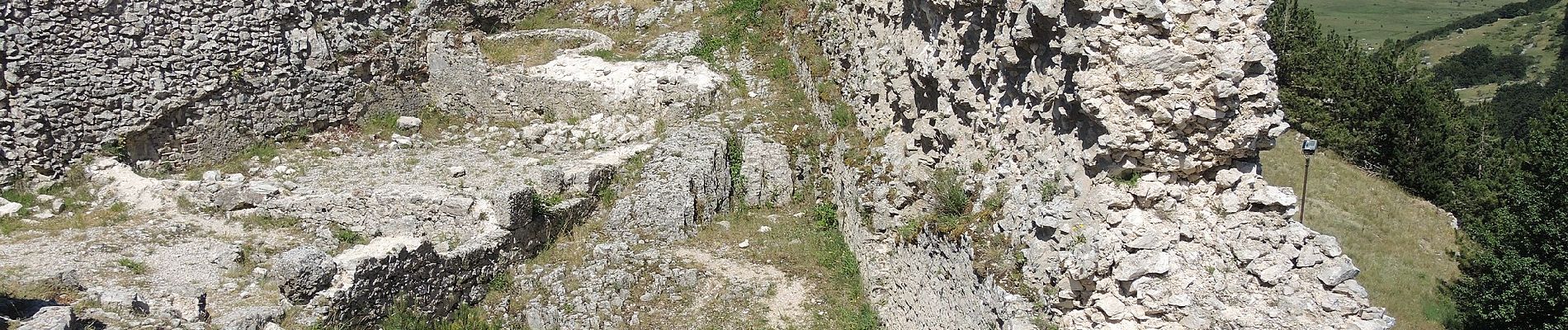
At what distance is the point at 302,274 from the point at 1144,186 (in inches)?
336

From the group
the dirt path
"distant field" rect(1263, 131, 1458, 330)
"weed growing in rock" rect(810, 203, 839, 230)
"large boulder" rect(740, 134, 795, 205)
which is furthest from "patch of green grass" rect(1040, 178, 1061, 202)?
"distant field" rect(1263, 131, 1458, 330)

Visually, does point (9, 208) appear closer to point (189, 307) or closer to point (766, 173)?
point (189, 307)

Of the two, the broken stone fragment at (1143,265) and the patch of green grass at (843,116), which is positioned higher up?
the broken stone fragment at (1143,265)

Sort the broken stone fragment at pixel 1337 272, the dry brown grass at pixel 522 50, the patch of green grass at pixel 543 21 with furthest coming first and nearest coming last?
the patch of green grass at pixel 543 21 → the dry brown grass at pixel 522 50 → the broken stone fragment at pixel 1337 272

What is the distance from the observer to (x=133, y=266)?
10773 millimetres

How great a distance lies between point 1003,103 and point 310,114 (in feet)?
37.9

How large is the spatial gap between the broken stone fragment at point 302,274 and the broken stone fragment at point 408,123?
6.00 metres

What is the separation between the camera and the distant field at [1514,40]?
75.4 metres

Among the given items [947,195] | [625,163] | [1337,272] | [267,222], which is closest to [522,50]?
[625,163]

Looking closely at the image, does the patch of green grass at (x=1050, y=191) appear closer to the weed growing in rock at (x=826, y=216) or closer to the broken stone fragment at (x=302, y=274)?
the weed growing in rock at (x=826, y=216)

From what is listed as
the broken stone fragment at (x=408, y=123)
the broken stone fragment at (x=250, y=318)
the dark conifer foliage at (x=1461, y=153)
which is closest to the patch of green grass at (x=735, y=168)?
the broken stone fragment at (x=408, y=123)

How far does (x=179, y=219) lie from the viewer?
12.3 meters

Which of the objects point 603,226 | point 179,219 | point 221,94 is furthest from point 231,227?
point 603,226

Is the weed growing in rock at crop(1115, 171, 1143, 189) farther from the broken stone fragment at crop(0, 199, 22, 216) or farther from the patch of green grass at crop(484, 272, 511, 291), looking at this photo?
the broken stone fragment at crop(0, 199, 22, 216)
